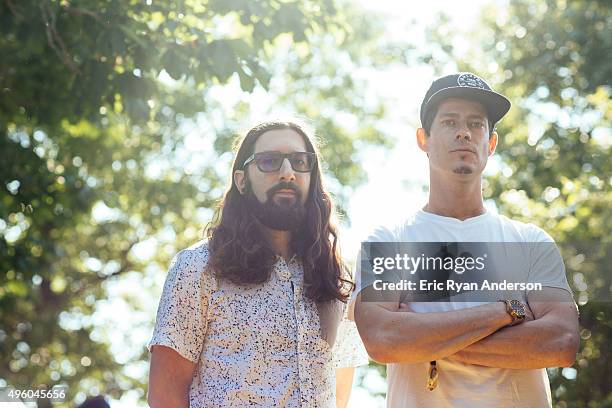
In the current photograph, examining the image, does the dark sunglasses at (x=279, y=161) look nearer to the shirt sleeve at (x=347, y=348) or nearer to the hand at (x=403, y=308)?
the shirt sleeve at (x=347, y=348)

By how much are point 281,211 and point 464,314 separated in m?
0.91

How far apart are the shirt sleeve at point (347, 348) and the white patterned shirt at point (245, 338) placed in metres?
0.14

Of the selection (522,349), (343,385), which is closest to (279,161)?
(343,385)

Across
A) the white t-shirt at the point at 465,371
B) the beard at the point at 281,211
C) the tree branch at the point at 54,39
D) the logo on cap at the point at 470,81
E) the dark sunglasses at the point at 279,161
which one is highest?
the tree branch at the point at 54,39

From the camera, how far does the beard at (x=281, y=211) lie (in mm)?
3771

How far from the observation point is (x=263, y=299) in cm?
362

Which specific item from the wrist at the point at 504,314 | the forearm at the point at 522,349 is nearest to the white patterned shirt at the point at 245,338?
the forearm at the point at 522,349

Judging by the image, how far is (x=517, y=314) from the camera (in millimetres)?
3299

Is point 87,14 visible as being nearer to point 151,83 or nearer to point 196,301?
point 151,83

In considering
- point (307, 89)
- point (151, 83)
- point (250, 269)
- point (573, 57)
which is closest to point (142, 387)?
point (307, 89)

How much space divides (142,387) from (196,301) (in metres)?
18.8

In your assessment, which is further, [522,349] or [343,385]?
[343,385]

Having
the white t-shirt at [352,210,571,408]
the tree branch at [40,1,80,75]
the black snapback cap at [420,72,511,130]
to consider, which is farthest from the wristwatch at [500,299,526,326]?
the tree branch at [40,1,80,75]

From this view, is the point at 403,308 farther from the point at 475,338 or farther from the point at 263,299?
the point at 263,299
